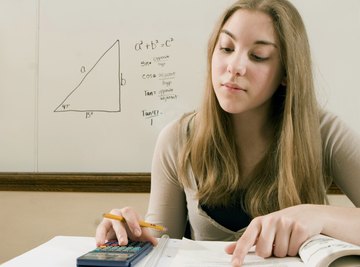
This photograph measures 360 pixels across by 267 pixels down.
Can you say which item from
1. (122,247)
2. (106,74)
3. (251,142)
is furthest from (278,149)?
(106,74)

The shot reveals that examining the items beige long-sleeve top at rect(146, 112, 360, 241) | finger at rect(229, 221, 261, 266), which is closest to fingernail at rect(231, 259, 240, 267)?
finger at rect(229, 221, 261, 266)

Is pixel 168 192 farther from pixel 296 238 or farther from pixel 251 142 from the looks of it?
pixel 296 238

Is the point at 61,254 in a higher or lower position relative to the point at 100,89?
lower

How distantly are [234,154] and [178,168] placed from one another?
143 millimetres

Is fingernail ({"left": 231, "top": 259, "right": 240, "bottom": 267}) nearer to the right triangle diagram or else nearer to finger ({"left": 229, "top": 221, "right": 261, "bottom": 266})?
finger ({"left": 229, "top": 221, "right": 261, "bottom": 266})

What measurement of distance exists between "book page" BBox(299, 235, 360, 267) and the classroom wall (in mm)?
971

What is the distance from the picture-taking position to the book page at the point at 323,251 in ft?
1.55

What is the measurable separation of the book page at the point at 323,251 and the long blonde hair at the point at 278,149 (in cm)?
33

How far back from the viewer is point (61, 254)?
60 centimetres

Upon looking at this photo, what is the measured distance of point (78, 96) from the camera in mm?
1564

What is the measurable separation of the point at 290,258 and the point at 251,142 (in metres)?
0.49

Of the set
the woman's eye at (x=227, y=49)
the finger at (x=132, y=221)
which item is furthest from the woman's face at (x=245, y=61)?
the finger at (x=132, y=221)

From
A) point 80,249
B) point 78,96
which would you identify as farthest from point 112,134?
point 80,249

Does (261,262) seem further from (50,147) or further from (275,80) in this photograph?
(50,147)
